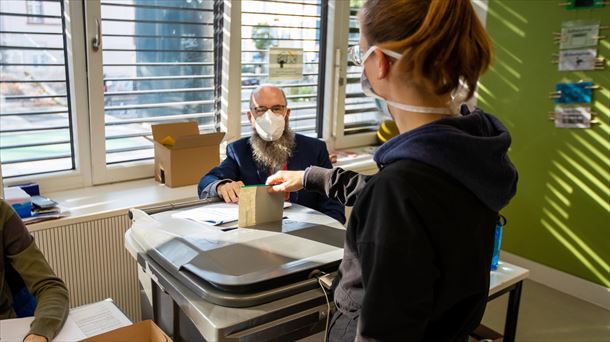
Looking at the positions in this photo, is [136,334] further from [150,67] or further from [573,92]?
[573,92]

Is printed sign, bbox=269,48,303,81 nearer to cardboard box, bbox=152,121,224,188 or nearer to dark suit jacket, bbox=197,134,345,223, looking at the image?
cardboard box, bbox=152,121,224,188

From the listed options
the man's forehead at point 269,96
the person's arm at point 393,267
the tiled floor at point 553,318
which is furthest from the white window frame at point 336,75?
the person's arm at point 393,267

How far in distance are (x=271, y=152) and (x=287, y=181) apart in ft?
3.04

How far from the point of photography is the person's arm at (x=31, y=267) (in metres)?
1.41

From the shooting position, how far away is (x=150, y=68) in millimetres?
2717

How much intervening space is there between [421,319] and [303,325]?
0.36m

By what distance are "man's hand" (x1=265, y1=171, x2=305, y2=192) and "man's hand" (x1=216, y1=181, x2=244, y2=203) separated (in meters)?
0.32

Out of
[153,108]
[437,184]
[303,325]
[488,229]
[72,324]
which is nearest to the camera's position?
[437,184]

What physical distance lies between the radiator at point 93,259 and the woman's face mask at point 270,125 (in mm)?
738

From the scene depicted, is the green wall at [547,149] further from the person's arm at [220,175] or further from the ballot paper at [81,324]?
the ballot paper at [81,324]

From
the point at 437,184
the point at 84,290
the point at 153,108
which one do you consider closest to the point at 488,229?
the point at 437,184

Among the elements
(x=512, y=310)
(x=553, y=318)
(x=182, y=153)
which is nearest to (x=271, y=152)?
(x=182, y=153)

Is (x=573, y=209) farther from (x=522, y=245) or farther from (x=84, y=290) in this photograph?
(x=84, y=290)

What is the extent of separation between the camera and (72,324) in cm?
140
